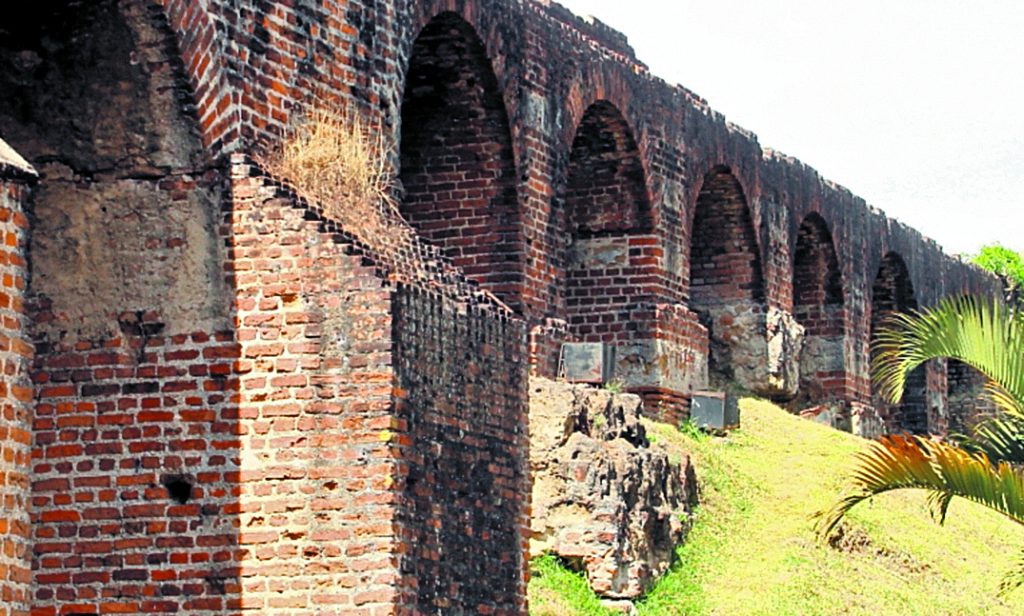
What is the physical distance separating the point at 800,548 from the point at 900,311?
13.0 metres

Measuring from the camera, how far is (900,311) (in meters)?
29.7

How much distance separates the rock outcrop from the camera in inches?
606

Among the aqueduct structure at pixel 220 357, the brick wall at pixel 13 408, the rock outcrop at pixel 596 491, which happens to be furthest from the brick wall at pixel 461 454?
the rock outcrop at pixel 596 491

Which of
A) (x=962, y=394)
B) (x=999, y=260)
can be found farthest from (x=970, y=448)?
(x=999, y=260)

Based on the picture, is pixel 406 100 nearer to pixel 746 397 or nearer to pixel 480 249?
pixel 480 249

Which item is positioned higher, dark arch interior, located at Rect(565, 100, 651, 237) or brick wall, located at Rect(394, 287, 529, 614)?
dark arch interior, located at Rect(565, 100, 651, 237)

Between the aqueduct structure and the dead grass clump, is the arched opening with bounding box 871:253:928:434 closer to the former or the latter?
the aqueduct structure

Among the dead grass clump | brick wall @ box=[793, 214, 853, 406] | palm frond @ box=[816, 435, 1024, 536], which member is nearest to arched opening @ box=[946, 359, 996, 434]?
brick wall @ box=[793, 214, 853, 406]

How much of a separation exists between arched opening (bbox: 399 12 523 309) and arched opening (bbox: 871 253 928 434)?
12406mm

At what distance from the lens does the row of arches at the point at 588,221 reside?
17.2 metres

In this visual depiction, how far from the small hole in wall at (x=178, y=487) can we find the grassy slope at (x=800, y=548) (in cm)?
438

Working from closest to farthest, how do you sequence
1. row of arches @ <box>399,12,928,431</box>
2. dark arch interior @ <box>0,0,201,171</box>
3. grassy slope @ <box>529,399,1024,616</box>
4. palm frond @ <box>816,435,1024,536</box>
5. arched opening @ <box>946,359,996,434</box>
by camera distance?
dark arch interior @ <box>0,0,201,171</box> → palm frond @ <box>816,435,1024,536</box> → grassy slope @ <box>529,399,1024,616</box> → row of arches @ <box>399,12,928,431</box> → arched opening @ <box>946,359,996,434</box>

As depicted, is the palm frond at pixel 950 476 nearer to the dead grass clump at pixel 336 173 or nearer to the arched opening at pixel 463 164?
the dead grass clump at pixel 336 173

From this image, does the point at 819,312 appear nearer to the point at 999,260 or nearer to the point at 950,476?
the point at 950,476
